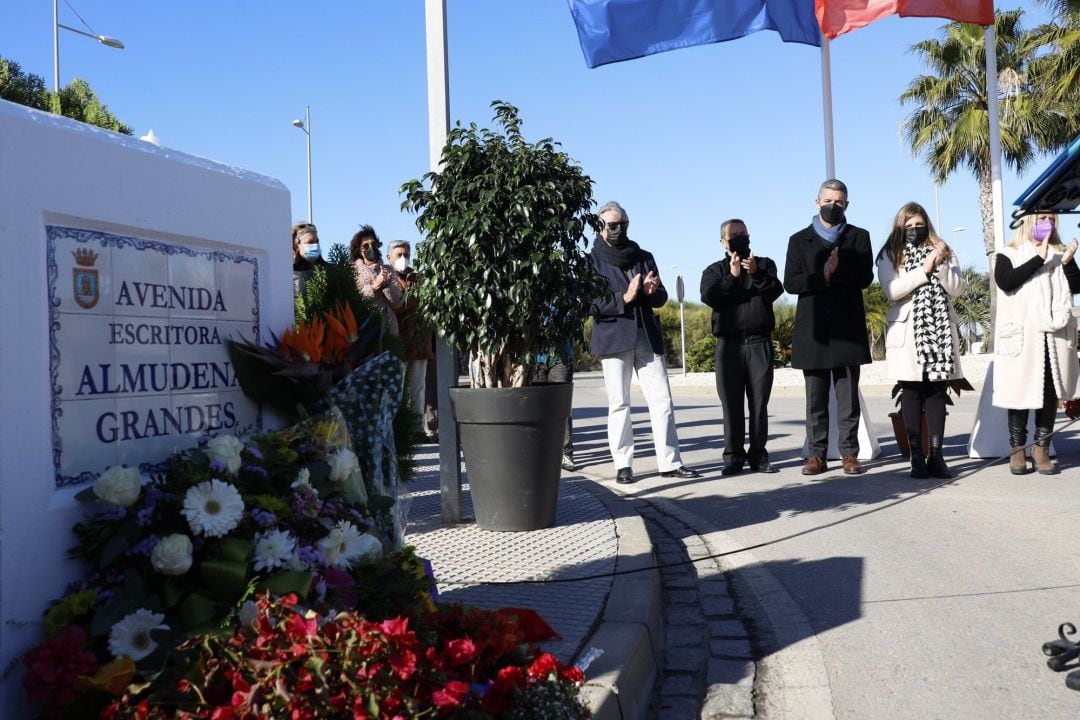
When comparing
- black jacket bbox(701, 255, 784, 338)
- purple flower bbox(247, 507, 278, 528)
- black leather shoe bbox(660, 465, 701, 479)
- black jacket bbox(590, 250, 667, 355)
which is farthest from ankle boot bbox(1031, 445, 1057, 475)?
purple flower bbox(247, 507, 278, 528)

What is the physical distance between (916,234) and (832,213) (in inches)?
26.2

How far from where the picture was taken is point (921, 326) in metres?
7.69

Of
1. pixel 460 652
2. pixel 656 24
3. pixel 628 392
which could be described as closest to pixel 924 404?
pixel 628 392

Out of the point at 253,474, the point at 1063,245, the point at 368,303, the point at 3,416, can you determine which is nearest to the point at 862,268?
the point at 1063,245

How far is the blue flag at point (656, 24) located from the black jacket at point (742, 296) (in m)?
3.54

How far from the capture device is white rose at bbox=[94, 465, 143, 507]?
2531 millimetres

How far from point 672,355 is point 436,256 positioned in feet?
153

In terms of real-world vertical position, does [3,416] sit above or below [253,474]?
above

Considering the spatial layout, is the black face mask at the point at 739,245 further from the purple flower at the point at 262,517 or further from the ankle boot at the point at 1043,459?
the purple flower at the point at 262,517

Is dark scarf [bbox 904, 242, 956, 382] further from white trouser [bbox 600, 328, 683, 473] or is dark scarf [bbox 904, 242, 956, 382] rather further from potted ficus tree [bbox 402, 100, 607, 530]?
potted ficus tree [bbox 402, 100, 607, 530]

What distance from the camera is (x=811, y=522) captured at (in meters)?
6.22

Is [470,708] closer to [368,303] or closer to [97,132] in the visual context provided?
[97,132]

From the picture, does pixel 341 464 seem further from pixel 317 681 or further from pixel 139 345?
pixel 317 681

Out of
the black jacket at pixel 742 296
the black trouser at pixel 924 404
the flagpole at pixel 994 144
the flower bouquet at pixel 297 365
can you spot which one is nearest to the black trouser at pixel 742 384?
the black jacket at pixel 742 296
